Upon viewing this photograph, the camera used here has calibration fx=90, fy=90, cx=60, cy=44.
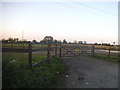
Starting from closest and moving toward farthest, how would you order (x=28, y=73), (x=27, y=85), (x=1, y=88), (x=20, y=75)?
(x=1, y=88)
(x=27, y=85)
(x=20, y=75)
(x=28, y=73)

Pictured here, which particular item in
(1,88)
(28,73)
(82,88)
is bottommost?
(82,88)

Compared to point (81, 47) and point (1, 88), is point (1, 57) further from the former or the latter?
point (81, 47)

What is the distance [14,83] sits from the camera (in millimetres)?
2828

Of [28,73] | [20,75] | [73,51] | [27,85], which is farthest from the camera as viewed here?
[73,51]

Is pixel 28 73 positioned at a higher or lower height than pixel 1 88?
higher

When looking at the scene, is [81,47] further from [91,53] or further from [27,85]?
[27,85]

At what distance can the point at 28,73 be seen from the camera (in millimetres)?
3336

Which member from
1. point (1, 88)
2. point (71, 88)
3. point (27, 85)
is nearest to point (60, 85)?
point (71, 88)

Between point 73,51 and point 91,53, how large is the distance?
2.50 m

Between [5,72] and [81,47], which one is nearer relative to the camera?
[5,72]

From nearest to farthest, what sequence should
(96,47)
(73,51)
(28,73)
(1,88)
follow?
(1,88) < (28,73) < (73,51) < (96,47)

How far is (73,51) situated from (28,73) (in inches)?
333

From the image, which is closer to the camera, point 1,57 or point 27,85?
point 27,85

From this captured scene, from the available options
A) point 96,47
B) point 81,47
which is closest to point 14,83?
point 81,47
